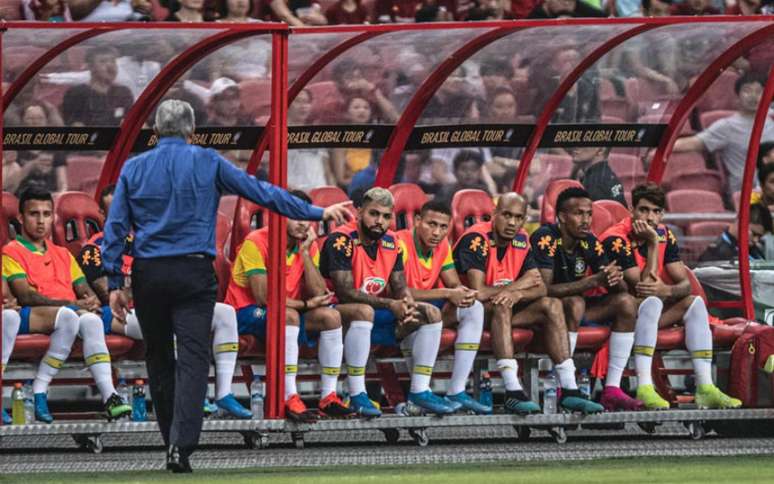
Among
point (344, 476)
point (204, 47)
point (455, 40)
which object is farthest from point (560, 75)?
point (344, 476)

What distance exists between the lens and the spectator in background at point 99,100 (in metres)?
13.6

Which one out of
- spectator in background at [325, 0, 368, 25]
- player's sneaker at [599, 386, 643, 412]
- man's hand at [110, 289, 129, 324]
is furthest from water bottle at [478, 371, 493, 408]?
spectator in background at [325, 0, 368, 25]

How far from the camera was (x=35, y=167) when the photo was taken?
1368cm

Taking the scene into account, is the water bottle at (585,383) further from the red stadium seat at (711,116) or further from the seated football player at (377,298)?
the red stadium seat at (711,116)

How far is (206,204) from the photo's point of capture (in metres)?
10.2

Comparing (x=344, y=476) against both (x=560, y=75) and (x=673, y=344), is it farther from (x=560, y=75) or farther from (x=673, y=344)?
(x=560, y=75)

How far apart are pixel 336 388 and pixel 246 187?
11.8 feet

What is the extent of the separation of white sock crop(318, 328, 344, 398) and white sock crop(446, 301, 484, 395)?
0.78 m

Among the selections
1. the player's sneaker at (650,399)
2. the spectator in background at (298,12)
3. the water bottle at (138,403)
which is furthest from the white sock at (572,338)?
the spectator in background at (298,12)

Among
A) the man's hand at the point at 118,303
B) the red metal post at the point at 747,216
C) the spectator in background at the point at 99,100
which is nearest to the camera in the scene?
Answer: the man's hand at the point at 118,303

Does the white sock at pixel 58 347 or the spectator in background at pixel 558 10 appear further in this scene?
the spectator in background at pixel 558 10

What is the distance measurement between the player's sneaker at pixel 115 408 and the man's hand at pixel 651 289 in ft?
11.7

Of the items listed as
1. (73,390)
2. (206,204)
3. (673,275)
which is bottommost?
(73,390)

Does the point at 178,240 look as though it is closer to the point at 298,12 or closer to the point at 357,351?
the point at 357,351
